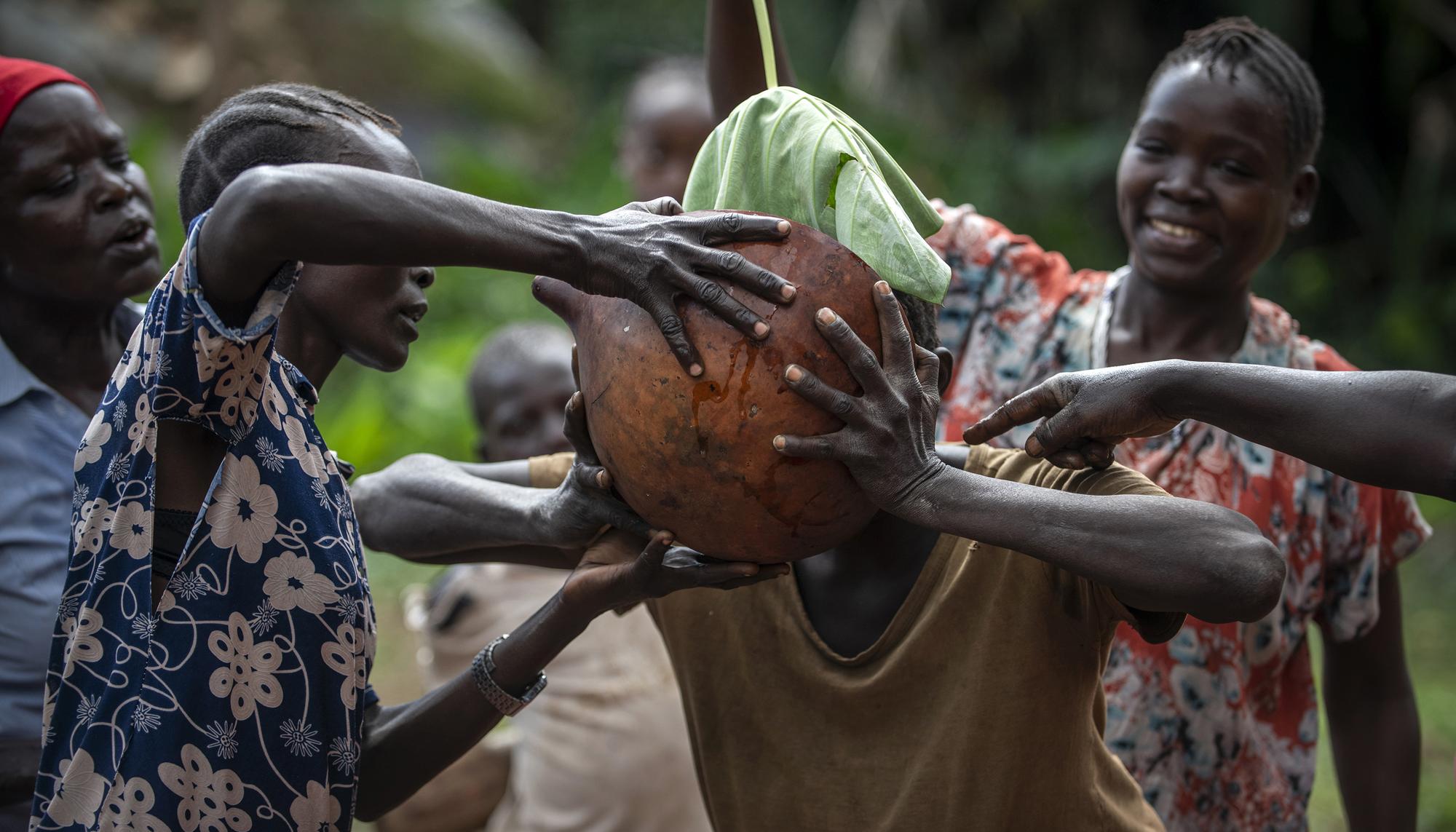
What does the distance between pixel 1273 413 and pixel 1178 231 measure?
1061mm

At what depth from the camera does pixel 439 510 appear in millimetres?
2355

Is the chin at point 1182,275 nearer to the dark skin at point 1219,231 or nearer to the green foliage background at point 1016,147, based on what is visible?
the dark skin at point 1219,231

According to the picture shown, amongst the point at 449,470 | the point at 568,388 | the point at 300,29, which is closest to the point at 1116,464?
the point at 449,470

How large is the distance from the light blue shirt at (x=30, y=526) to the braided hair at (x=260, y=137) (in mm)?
793

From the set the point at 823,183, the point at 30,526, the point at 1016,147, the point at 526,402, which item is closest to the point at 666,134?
the point at 526,402

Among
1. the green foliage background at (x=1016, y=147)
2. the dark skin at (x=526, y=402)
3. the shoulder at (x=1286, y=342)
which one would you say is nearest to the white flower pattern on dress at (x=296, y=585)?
the dark skin at (x=526, y=402)

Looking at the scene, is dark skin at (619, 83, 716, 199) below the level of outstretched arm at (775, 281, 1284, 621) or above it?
above

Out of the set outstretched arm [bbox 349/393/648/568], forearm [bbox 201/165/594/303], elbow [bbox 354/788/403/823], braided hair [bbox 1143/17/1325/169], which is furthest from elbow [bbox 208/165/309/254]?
braided hair [bbox 1143/17/1325/169]

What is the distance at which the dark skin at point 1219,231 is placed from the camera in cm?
272

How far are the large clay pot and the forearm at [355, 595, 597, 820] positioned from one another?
0.40 meters

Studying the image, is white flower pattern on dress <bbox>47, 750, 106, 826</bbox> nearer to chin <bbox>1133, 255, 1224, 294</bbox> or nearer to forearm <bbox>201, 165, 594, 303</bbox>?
forearm <bbox>201, 165, 594, 303</bbox>

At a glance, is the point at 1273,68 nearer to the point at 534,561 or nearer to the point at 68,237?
the point at 534,561

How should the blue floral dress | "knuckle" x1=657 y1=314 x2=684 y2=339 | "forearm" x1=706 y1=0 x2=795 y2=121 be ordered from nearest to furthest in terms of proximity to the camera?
"knuckle" x1=657 y1=314 x2=684 y2=339 → the blue floral dress → "forearm" x1=706 y1=0 x2=795 y2=121

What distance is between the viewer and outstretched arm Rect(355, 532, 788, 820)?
199 centimetres
